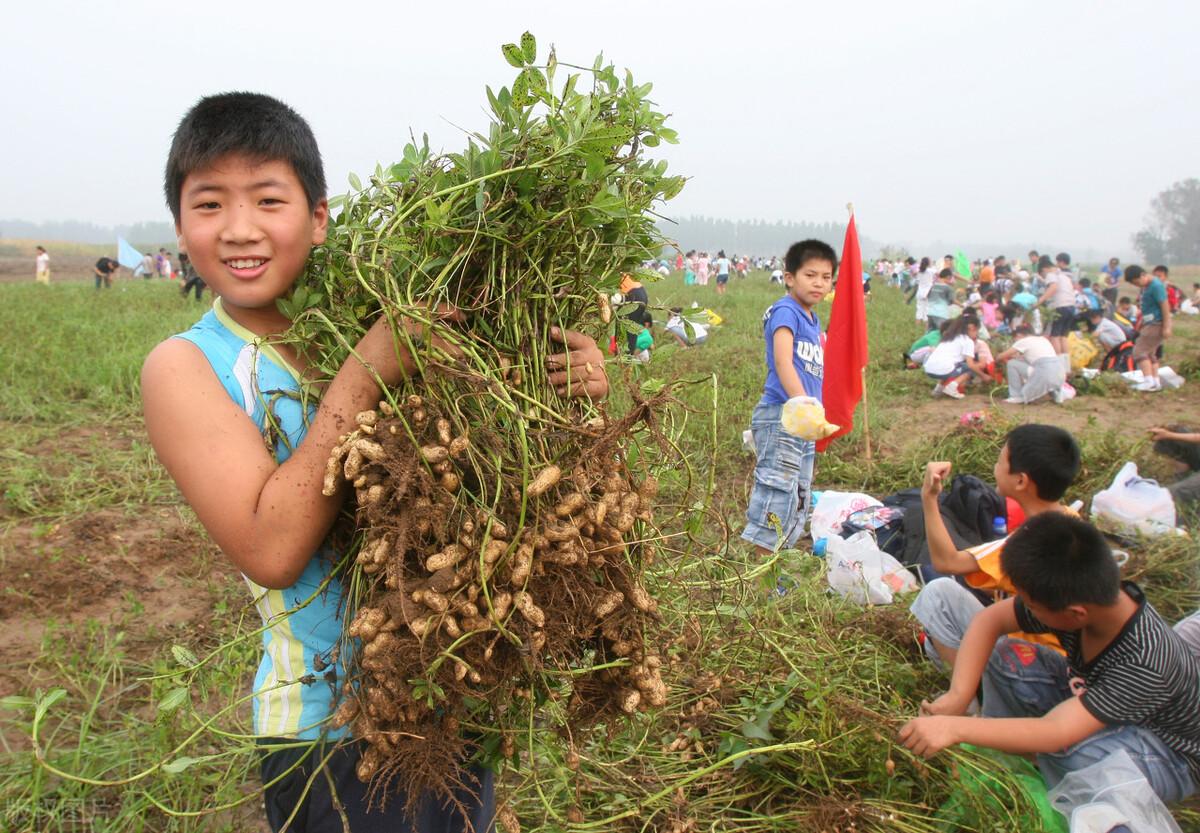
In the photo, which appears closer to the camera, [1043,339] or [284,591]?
[284,591]

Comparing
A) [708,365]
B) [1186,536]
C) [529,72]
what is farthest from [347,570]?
[708,365]

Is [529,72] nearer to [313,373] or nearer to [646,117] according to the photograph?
[646,117]

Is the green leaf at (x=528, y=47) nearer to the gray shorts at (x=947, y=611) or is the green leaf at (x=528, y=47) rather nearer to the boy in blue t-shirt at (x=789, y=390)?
the gray shorts at (x=947, y=611)

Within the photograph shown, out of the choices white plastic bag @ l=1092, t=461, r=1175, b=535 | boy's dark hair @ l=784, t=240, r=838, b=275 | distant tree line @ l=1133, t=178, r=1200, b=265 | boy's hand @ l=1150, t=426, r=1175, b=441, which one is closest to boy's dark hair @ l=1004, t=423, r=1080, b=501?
white plastic bag @ l=1092, t=461, r=1175, b=535

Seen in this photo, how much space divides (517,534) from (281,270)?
560 mm

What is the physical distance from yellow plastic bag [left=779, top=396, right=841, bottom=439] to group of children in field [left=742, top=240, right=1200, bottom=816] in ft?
2.57

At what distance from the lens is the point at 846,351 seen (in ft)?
15.8

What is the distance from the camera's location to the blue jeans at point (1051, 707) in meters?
2.22

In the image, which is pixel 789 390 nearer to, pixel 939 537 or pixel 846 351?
pixel 846 351

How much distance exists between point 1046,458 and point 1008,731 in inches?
48.4

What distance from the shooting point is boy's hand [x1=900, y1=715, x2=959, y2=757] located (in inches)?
84.7

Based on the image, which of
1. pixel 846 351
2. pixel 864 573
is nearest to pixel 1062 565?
pixel 864 573

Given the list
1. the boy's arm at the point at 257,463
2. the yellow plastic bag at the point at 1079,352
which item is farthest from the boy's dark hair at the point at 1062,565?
the yellow plastic bag at the point at 1079,352

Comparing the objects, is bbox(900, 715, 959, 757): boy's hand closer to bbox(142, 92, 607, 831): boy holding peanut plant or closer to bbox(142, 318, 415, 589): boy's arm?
bbox(142, 92, 607, 831): boy holding peanut plant
